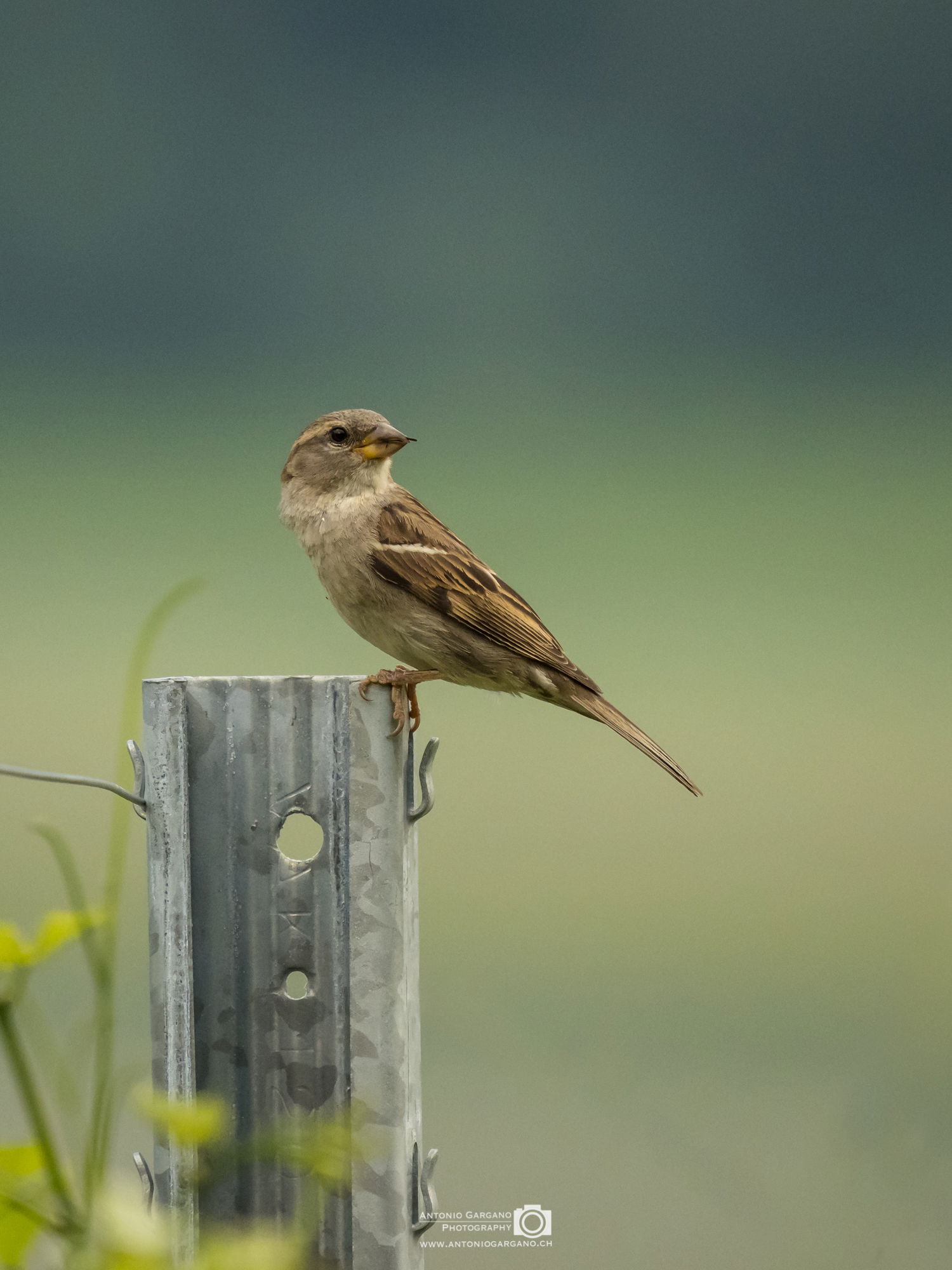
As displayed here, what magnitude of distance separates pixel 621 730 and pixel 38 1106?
6.84 ft

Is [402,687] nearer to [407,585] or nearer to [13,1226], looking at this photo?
[407,585]

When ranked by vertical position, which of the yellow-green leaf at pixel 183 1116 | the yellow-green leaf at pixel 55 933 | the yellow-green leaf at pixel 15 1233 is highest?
the yellow-green leaf at pixel 55 933

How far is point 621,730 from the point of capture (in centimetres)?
267

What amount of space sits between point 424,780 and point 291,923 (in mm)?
307

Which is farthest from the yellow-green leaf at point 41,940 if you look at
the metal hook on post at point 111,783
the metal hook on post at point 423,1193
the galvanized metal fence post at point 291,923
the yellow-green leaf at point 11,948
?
the metal hook on post at point 423,1193

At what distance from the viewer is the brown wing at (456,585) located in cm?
264

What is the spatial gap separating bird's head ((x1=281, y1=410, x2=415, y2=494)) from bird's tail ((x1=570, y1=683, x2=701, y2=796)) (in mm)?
676

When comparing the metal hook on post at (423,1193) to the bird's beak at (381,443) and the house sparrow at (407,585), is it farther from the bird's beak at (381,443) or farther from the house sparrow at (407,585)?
the bird's beak at (381,443)

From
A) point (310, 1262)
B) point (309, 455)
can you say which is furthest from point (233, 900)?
point (309, 455)

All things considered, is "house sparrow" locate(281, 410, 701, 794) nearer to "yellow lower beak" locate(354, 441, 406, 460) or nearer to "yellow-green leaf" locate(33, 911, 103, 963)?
"yellow lower beak" locate(354, 441, 406, 460)

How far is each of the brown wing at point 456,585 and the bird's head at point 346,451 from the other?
10 cm

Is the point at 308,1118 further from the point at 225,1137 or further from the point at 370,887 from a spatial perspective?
the point at 370,887

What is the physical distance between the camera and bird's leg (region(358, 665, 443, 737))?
1.88 meters

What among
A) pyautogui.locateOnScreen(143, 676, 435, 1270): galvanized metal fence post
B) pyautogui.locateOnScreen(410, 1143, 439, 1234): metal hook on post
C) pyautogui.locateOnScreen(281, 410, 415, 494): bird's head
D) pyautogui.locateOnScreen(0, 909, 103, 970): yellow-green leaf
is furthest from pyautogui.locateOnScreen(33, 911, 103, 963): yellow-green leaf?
pyautogui.locateOnScreen(281, 410, 415, 494): bird's head
